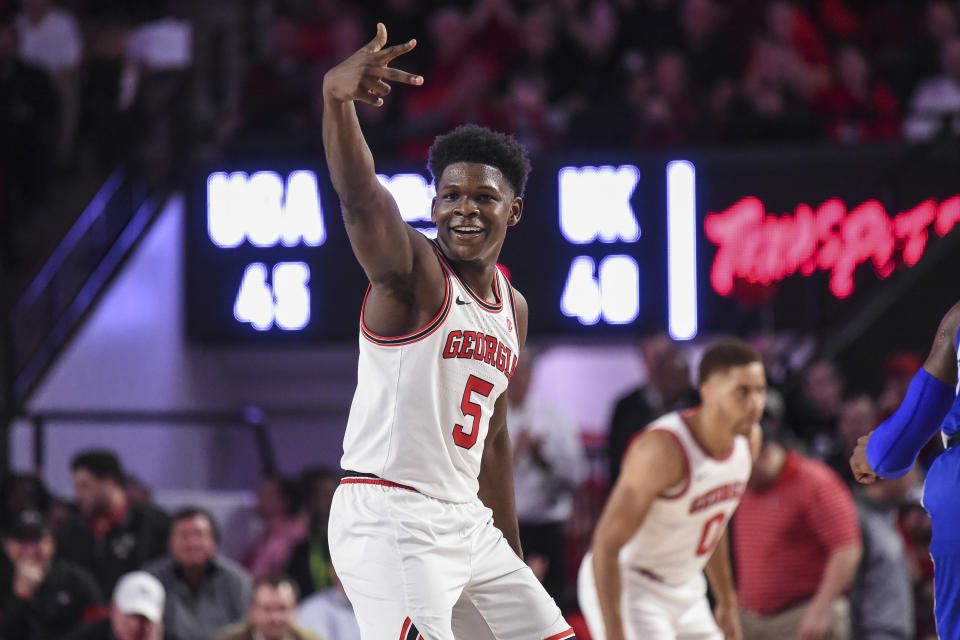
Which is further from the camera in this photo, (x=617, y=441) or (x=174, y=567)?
(x=617, y=441)

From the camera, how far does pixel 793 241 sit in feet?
32.6

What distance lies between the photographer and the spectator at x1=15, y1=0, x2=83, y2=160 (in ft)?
38.3

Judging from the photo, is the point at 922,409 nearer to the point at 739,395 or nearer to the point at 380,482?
the point at 380,482

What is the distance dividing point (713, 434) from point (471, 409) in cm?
188

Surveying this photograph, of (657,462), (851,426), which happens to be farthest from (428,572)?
(851,426)

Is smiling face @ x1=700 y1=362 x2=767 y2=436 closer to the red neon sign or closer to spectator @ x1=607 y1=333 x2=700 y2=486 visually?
spectator @ x1=607 y1=333 x2=700 y2=486

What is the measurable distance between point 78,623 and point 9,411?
276 centimetres

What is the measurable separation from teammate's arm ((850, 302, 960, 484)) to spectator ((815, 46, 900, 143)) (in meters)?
6.32

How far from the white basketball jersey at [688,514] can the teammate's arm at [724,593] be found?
46 mm

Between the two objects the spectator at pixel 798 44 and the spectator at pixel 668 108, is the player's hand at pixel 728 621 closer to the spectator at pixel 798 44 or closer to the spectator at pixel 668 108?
the spectator at pixel 668 108

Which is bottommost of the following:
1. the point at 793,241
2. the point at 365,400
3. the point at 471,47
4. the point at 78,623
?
the point at 78,623

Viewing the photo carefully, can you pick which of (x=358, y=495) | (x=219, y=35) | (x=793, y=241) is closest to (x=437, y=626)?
(x=358, y=495)

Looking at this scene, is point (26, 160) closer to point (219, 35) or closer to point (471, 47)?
point (219, 35)

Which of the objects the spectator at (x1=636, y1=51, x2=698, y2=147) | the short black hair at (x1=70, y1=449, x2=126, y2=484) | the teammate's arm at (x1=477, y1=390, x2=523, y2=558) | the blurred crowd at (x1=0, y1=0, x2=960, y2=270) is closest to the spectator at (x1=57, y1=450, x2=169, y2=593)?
the short black hair at (x1=70, y1=449, x2=126, y2=484)
